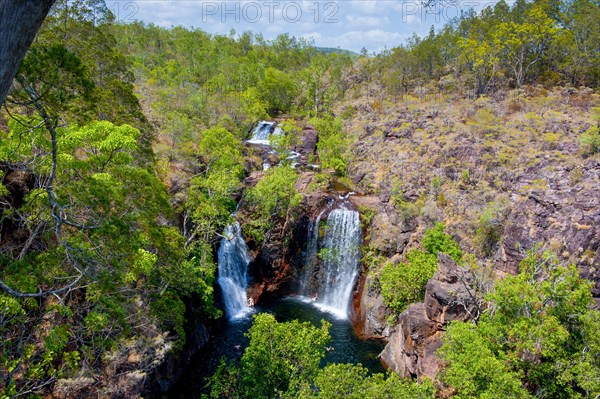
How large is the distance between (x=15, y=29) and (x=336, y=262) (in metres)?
32.8

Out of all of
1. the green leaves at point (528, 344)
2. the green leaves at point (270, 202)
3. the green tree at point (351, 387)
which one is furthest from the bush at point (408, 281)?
the green tree at point (351, 387)

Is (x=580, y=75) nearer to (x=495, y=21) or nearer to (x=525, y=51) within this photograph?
(x=525, y=51)

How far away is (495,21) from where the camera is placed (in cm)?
5384

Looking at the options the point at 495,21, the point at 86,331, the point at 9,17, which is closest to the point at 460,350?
the point at 86,331

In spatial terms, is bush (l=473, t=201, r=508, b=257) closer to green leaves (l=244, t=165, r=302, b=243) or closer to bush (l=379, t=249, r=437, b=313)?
bush (l=379, t=249, r=437, b=313)

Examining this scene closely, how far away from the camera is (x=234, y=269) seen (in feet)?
111

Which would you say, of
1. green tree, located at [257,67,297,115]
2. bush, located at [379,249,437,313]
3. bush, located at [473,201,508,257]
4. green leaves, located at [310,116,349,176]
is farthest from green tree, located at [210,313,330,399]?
green tree, located at [257,67,297,115]

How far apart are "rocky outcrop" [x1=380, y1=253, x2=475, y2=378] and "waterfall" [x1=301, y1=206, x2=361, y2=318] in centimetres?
964

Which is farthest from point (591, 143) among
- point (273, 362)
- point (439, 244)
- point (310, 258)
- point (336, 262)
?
point (273, 362)

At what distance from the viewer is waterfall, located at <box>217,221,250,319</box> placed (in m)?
32.6

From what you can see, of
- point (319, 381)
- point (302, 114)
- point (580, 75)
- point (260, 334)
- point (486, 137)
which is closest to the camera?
point (319, 381)

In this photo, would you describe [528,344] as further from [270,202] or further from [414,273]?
[270,202]

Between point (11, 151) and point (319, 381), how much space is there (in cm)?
1404

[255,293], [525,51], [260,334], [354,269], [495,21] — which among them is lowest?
[255,293]
